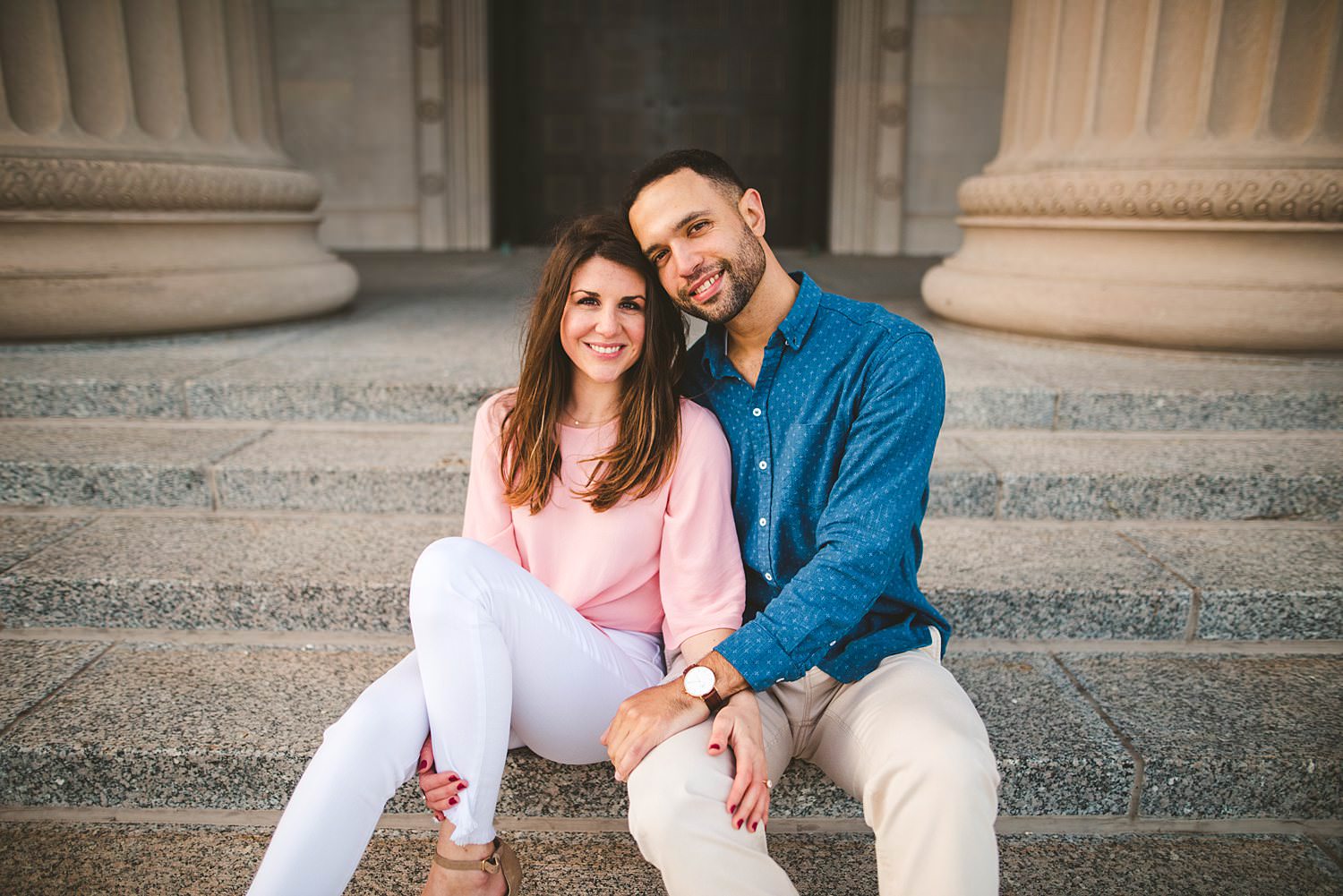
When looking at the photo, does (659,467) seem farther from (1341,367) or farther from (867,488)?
(1341,367)

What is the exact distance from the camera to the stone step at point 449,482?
311cm

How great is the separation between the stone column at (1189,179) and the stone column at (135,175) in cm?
394

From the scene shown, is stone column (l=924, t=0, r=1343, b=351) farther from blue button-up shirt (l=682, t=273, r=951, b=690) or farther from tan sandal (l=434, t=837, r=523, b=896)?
tan sandal (l=434, t=837, r=523, b=896)

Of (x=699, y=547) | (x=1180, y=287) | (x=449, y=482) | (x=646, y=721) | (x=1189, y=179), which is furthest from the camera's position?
(x=1180, y=287)

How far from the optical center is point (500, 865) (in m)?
1.82

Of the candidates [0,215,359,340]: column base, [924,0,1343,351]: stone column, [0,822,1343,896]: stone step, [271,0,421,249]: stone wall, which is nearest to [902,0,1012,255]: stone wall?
[924,0,1343,351]: stone column

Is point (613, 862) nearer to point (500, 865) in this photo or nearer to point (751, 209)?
point (500, 865)

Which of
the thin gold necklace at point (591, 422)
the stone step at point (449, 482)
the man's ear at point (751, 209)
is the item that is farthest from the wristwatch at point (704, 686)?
the stone step at point (449, 482)

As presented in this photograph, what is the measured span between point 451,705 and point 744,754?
0.56m

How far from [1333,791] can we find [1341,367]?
265cm

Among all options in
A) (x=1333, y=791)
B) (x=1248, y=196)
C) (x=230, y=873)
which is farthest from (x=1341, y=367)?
(x=230, y=873)

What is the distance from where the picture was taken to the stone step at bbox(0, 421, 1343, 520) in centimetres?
311

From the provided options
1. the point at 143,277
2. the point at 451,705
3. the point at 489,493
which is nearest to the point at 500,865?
the point at 451,705

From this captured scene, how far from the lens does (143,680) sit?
Result: 2422mm
